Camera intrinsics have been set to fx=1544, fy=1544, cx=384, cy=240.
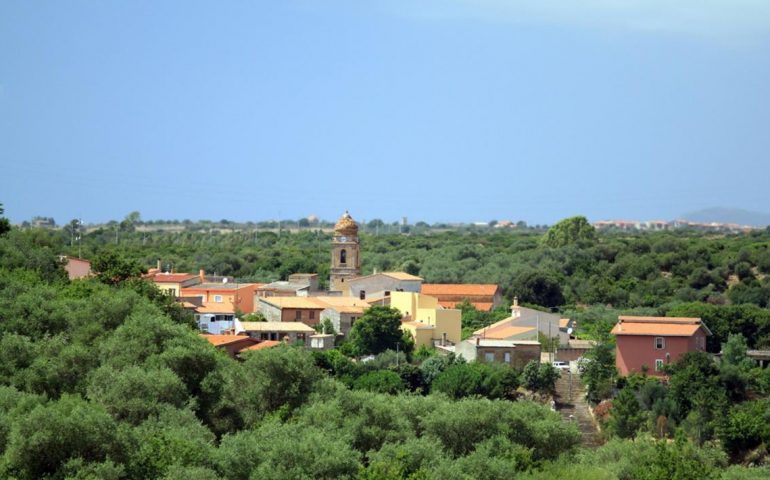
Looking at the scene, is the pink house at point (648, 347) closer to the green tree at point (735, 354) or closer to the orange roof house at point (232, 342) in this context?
the green tree at point (735, 354)

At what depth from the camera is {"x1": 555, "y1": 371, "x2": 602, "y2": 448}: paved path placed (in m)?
39.6

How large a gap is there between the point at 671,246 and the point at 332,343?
36.7 meters

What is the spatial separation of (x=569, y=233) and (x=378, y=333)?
138 ft

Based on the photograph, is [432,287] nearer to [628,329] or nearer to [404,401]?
[628,329]

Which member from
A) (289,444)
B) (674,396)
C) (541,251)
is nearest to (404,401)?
(289,444)

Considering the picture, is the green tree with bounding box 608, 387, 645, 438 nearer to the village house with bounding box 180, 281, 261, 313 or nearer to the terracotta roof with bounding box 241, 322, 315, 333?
the terracotta roof with bounding box 241, 322, 315, 333

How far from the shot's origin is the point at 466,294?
61.8m

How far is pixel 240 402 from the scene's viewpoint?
32.4 meters

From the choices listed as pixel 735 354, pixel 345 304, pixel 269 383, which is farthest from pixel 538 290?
pixel 269 383

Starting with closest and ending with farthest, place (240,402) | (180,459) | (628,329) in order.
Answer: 1. (180,459)
2. (240,402)
3. (628,329)

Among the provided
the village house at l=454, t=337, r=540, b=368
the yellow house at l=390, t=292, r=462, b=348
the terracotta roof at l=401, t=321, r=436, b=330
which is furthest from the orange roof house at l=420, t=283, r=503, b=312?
the village house at l=454, t=337, r=540, b=368

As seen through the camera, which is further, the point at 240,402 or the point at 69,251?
the point at 69,251

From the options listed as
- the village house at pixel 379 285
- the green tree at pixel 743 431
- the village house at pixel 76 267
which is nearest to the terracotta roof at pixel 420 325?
the village house at pixel 379 285

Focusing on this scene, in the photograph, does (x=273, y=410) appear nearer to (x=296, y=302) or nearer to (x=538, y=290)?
(x=296, y=302)
